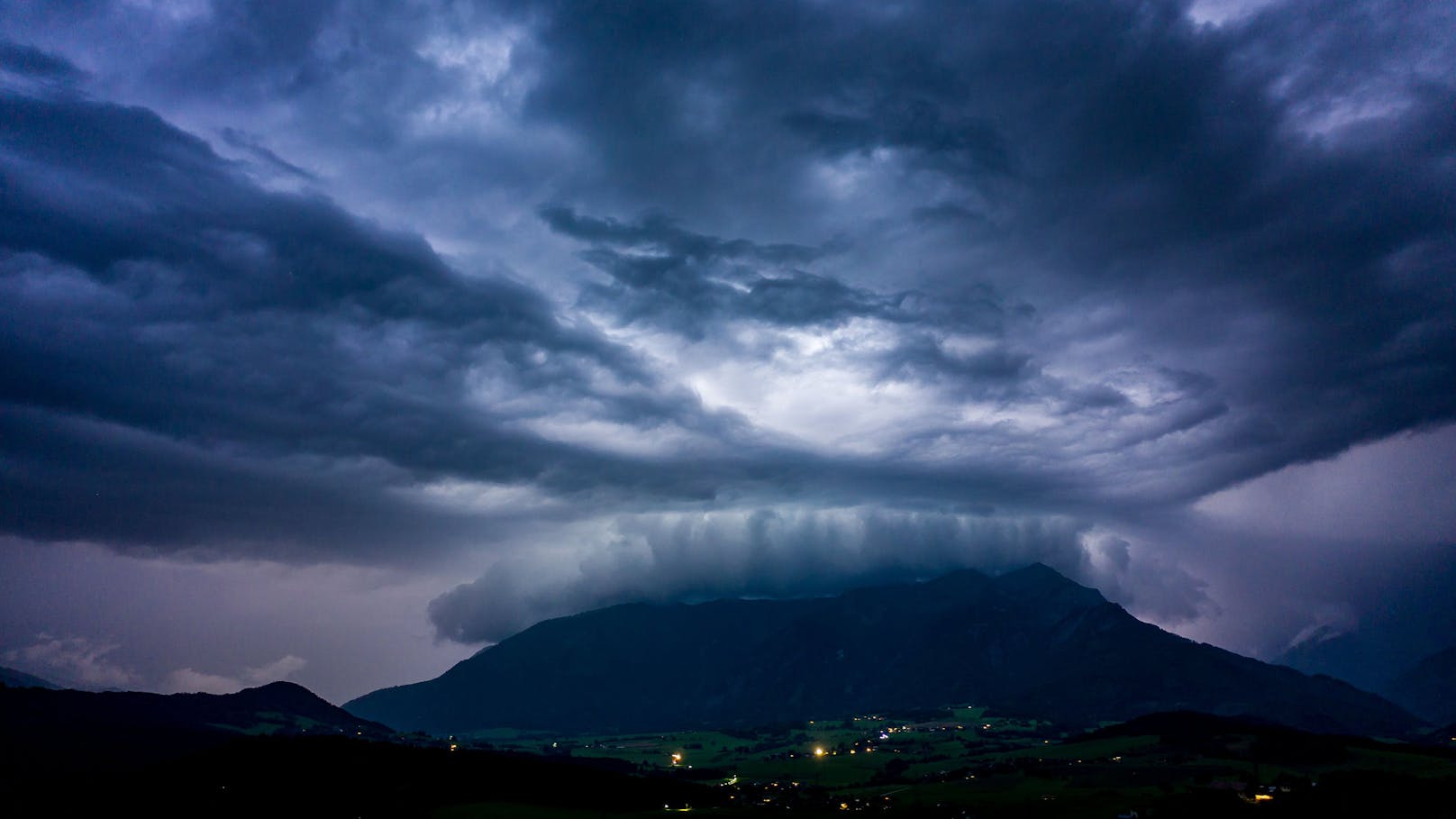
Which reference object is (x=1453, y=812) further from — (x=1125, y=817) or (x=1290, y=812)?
(x=1125, y=817)

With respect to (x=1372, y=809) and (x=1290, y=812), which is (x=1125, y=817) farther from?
(x=1372, y=809)

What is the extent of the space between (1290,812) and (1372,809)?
733 inches

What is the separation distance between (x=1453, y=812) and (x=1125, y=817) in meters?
65.2

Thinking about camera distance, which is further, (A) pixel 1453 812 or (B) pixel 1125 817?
(B) pixel 1125 817

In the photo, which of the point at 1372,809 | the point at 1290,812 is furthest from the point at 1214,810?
the point at 1372,809

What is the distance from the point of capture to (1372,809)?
7682 inches

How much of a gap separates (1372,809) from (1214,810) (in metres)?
34.1

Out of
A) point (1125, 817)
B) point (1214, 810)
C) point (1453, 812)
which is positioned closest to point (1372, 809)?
point (1453, 812)

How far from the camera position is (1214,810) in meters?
198

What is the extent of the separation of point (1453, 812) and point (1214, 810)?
148 ft

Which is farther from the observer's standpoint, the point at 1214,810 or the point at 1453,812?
the point at 1214,810

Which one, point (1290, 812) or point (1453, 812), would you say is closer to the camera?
point (1453, 812)

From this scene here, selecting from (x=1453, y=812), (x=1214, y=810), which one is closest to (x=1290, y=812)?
(x=1214, y=810)

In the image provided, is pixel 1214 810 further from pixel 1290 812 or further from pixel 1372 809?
pixel 1372 809
